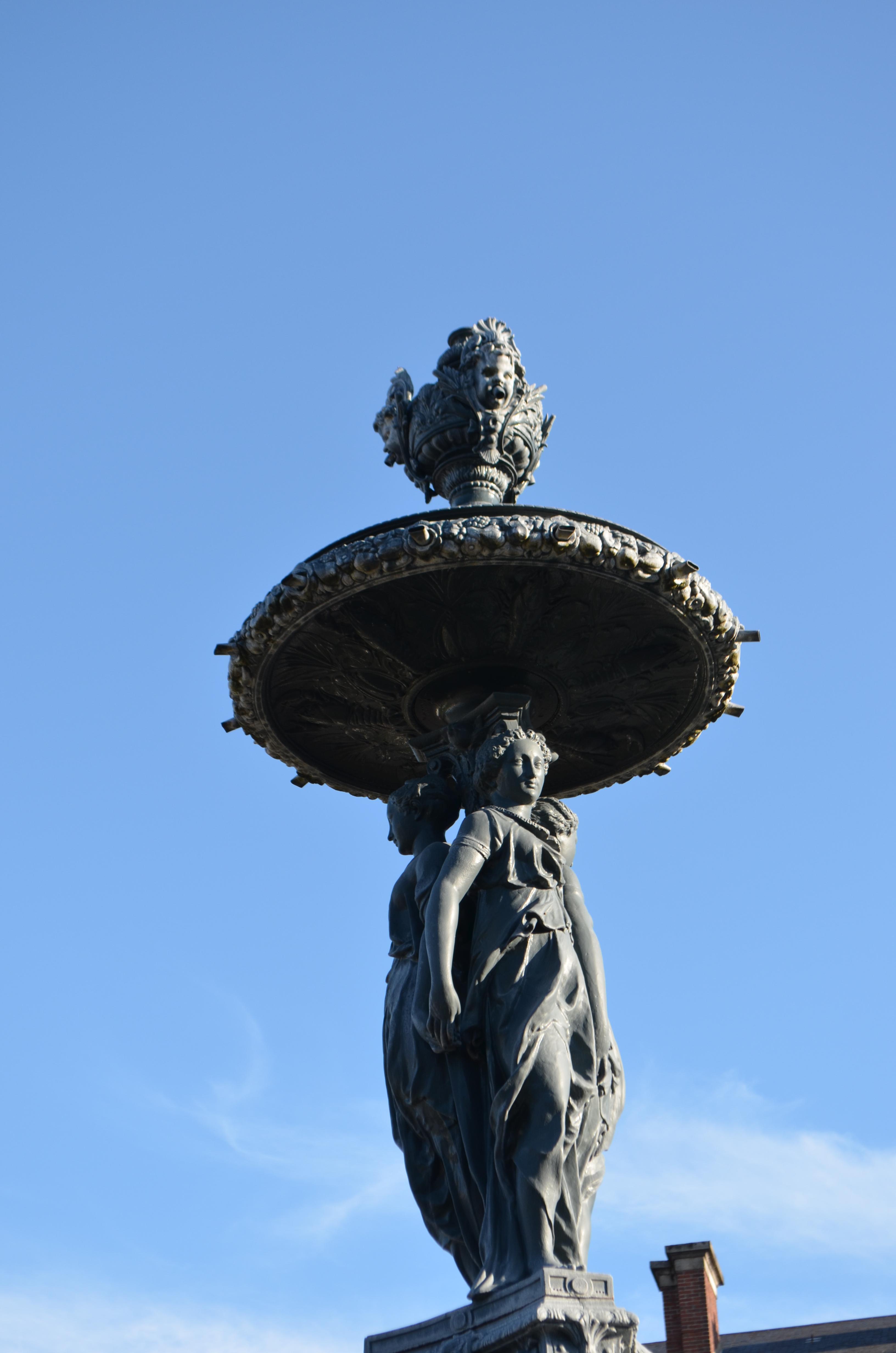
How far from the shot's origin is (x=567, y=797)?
1028 centimetres

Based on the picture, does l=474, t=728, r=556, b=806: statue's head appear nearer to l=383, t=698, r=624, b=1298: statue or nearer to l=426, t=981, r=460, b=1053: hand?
l=383, t=698, r=624, b=1298: statue

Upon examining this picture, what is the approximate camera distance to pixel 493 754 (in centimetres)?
852

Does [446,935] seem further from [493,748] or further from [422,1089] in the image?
[493,748]

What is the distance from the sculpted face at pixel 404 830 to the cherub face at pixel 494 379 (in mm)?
2476

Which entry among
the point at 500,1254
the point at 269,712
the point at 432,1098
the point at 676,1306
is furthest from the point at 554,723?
the point at 676,1306

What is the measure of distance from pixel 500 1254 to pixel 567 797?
3388 millimetres

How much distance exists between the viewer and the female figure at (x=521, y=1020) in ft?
24.5

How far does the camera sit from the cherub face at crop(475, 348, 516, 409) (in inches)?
388

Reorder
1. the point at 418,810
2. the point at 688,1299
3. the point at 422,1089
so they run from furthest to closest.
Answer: the point at 688,1299, the point at 418,810, the point at 422,1089

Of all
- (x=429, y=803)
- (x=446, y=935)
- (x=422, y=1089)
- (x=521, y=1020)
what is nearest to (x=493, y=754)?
(x=429, y=803)

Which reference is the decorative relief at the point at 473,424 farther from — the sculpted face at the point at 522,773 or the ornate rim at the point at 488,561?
the sculpted face at the point at 522,773

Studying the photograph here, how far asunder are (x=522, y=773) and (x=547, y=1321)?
262cm

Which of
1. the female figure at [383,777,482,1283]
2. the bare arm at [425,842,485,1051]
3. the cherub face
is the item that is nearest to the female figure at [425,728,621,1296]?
the bare arm at [425,842,485,1051]

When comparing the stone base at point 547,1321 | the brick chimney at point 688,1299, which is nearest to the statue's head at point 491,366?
the stone base at point 547,1321
